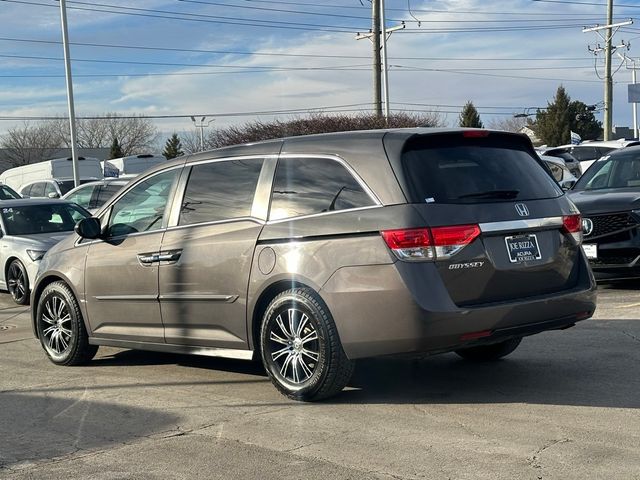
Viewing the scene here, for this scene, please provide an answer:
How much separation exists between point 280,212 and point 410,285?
4.20ft

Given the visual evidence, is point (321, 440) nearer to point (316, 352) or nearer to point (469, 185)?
point (316, 352)

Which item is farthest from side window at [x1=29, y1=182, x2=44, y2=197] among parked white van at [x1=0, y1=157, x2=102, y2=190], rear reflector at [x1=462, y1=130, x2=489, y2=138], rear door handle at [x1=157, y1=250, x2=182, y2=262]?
rear reflector at [x1=462, y1=130, x2=489, y2=138]

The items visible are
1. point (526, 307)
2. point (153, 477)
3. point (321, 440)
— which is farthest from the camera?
point (526, 307)

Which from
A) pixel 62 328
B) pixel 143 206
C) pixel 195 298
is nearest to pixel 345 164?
pixel 195 298

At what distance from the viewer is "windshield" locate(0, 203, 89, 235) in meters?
13.1

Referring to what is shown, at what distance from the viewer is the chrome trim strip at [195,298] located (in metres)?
6.21

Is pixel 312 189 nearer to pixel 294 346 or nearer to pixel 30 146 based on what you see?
pixel 294 346

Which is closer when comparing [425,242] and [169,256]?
[425,242]

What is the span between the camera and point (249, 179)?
6402 mm

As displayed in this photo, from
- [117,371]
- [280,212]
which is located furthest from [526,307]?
[117,371]

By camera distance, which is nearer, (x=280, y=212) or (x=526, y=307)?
(x=526, y=307)

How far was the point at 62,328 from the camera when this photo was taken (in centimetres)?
773

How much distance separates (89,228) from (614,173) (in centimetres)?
733

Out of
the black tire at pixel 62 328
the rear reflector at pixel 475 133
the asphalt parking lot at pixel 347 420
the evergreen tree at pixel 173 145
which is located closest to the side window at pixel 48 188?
the black tire at pixel 62 328
